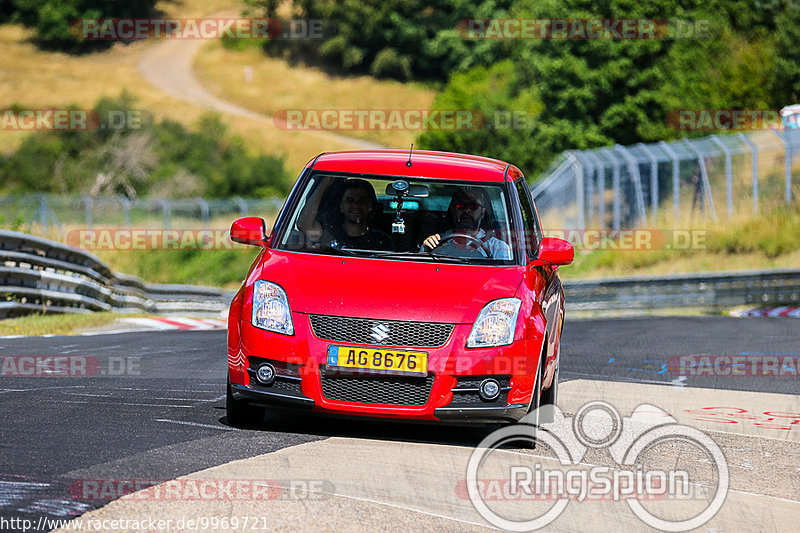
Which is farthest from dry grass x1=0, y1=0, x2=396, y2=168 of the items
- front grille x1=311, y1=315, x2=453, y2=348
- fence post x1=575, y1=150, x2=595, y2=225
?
front grille x1=311, y1=315, x2=453, y2=348

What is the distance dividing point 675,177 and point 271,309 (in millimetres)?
22828

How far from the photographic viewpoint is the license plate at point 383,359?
664 centimetres

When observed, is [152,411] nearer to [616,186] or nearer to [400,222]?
[400,222]

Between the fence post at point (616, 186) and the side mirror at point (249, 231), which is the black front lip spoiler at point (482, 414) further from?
the fence post at point (616, 186)

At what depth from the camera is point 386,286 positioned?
22.5 ft

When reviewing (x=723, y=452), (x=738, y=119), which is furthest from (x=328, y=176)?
(x=738, y=119)

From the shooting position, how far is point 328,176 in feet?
26.5

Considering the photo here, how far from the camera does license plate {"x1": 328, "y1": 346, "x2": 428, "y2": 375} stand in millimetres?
6645

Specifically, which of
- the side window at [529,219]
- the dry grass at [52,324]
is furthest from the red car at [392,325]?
the dry grass at [52,324]

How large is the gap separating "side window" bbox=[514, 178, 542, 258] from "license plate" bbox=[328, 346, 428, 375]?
5.07 ft

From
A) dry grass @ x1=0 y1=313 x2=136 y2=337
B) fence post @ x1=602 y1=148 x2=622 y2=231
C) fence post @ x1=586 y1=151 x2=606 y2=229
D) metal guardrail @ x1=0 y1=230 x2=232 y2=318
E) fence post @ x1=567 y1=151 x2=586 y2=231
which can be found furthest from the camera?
fence post @ x1=567 y1=151 x2=586 y2=231

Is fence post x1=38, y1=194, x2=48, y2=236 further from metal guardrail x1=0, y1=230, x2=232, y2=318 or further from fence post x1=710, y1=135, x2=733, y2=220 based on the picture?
fence post x1=710, y1=135, x2=733, y2=220

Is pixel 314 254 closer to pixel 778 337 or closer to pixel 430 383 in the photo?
pixel 430 383

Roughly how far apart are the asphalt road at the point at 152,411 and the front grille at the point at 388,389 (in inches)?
15.5
